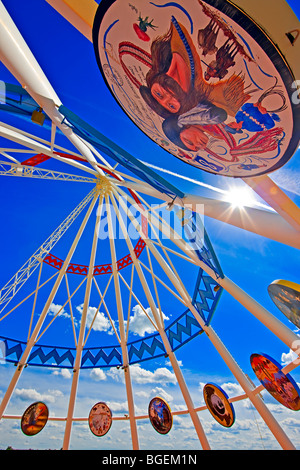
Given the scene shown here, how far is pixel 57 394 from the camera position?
2266cm

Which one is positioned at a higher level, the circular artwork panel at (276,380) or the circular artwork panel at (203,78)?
the circular artwork panel at (276,380)

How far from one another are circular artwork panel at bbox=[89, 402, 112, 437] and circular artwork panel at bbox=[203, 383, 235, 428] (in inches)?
351

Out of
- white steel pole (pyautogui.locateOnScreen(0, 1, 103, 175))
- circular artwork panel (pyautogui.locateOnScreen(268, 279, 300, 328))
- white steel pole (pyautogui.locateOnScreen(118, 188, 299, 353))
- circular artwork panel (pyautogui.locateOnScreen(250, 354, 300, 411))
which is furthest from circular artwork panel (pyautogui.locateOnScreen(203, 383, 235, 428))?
white steel pole (pyautogui.locateOnScreen(0, 1, 103, 175))

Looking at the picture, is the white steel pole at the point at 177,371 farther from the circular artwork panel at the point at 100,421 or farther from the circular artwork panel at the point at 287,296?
the circular artwork panel at the point at 287,296

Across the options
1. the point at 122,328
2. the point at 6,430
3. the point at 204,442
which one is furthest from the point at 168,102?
the point at 6,430

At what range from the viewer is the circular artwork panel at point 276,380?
938 cm

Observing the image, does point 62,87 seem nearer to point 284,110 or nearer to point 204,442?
point 284,110

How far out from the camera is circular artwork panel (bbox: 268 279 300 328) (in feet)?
20.8

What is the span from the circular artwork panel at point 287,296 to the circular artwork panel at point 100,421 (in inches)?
694

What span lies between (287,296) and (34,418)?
19561 millimetres

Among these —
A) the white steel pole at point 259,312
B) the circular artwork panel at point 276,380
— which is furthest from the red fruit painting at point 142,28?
the circular artwork panel at point 276,380

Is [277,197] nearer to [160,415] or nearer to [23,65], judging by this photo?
[23,65]

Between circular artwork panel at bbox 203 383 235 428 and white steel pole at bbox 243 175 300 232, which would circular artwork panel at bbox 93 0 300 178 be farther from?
circular artwork panel at bbox 203 383 235 428
